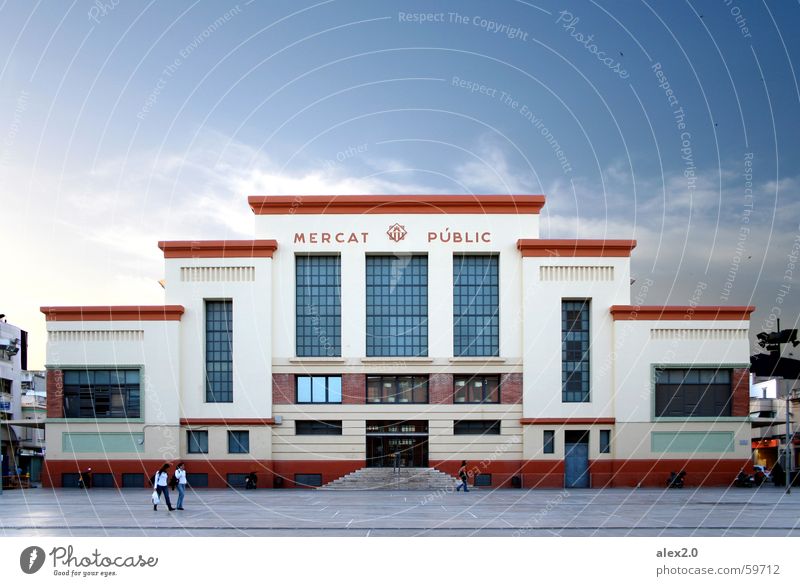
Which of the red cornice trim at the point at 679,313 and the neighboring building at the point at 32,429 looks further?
the neighboring building at the point at 32,429

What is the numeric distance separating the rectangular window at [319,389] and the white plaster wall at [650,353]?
1808 cm

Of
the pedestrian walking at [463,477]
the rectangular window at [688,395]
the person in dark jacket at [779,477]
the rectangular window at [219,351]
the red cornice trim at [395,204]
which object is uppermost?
the red cornice trim at [395,204]

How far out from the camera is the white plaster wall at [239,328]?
54.6 m

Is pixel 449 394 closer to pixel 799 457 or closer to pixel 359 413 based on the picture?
pixel 359 413

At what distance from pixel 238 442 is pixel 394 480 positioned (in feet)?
34.2

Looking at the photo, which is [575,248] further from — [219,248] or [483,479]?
[219,248]

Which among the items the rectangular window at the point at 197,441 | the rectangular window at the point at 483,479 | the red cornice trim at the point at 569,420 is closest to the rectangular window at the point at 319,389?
the rectangular window at the point at 197,441

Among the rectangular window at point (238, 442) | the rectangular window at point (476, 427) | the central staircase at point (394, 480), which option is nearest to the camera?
the central staircase at point (394, 480)

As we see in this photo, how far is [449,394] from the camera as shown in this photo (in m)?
55.2

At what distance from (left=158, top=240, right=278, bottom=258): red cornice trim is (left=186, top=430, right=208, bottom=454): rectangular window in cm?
1149

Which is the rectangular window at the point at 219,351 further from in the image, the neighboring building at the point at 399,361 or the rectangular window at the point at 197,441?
the rectangular window at the point at 197,441

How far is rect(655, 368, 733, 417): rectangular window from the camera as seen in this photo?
54.2 m

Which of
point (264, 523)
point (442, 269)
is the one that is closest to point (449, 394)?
point (442, 269)

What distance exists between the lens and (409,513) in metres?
35.4
